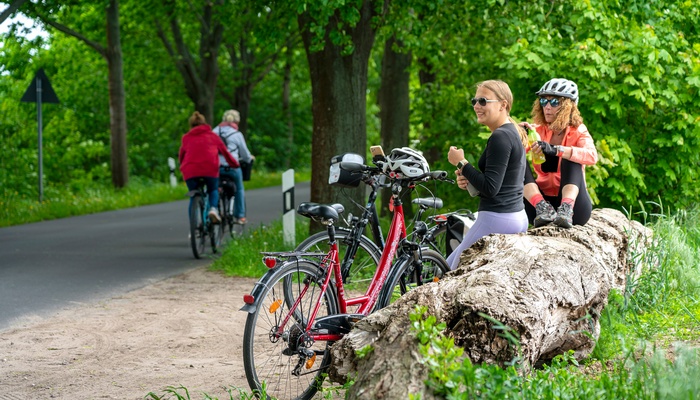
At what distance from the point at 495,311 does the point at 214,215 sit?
8.30 meters

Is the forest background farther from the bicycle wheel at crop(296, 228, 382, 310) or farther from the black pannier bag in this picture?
the bicycle wheel at crop(296, 228, 382, 310)

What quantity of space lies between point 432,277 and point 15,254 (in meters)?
7.91

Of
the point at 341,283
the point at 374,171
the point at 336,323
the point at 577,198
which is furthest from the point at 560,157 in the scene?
the point at 336,323

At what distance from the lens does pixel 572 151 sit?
759cm

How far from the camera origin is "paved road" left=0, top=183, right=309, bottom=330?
32.0 feet

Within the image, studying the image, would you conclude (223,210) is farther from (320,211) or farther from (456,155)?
(320,211)

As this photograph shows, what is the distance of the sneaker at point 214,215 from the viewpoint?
42.0 feet

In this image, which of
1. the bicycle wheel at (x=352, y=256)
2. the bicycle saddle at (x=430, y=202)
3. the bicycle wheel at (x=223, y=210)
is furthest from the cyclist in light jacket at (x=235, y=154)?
the bicycle saddle at (x=430, y=202)

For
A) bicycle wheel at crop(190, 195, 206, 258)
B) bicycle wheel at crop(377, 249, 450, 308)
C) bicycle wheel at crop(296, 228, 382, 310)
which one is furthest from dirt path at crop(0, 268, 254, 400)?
bicycle wheel at crop(190, 195, 206, 258)

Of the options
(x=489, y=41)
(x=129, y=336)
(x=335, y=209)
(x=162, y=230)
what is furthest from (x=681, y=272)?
(x=162, y=230)

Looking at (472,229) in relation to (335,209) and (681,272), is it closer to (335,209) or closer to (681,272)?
(335,209)

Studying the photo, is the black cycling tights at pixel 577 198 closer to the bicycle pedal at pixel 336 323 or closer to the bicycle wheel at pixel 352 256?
the bicycle wheel at pixel 352 256

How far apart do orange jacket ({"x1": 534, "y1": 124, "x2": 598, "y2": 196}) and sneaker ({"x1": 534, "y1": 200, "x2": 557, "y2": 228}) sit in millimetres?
442

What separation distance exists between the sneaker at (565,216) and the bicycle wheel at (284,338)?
2.24 meters
